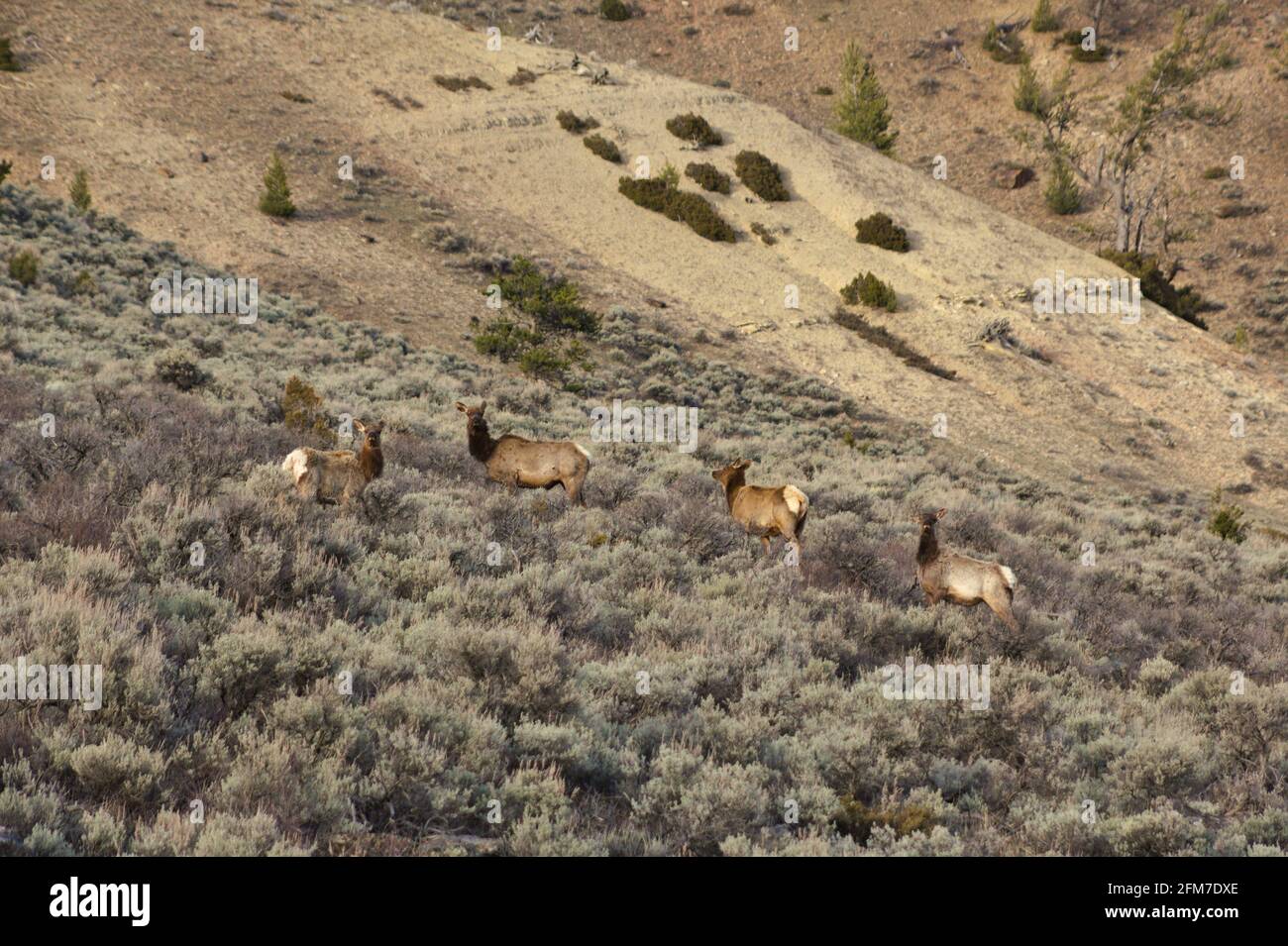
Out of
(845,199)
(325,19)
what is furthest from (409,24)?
(845,199)

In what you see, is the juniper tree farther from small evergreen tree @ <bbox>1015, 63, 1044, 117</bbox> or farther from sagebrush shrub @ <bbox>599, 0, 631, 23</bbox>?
sagebrush shrub @ <bbox>599, 0, 631, 23</bbox>

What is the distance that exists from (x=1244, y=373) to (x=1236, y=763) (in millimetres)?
33494

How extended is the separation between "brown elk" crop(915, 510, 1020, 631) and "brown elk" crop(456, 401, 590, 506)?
393cm

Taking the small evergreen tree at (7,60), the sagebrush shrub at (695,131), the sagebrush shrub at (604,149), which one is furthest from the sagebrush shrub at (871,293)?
the small evergreen tree at (7,60)

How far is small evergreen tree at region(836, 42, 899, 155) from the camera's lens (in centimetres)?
5000

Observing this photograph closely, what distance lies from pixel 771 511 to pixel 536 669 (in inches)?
185

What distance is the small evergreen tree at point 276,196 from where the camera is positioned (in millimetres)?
31234

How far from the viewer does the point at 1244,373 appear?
115 feet

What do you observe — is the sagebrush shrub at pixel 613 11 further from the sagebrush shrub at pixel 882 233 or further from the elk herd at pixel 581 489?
the elk herd at pixel 581 489

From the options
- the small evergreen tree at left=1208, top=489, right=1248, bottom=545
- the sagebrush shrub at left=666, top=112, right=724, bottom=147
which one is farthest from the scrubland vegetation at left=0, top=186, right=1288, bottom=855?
the sagebrush shrub at left=666, top=112, right=724, bottom=147

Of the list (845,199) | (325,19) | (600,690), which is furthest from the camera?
(325,19)

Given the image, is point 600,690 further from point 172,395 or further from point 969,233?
point 969,233

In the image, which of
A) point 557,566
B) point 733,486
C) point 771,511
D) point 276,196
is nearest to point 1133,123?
point 276,196
